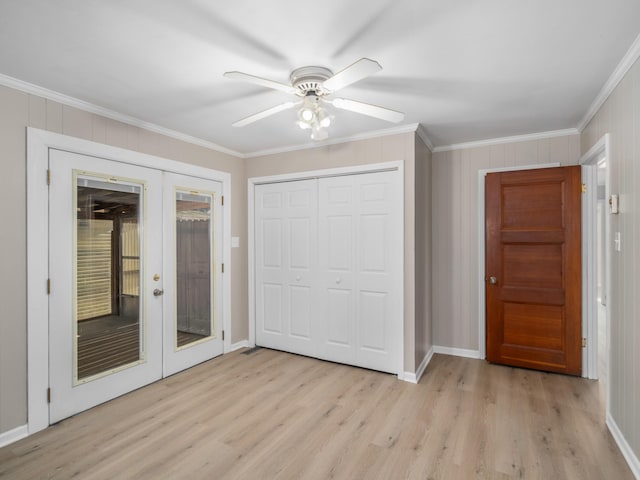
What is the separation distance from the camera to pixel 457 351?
3.98 meters

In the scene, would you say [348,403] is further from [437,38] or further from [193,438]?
[437,38]

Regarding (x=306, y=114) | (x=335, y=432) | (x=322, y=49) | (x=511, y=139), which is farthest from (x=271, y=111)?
(x=511, y=139)

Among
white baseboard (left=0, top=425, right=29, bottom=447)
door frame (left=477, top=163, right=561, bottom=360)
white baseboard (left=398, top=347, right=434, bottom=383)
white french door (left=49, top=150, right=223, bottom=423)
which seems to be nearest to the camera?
white baseboard (left=0, top=425, right=29, bottom=447)

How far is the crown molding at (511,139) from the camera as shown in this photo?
3.47 m

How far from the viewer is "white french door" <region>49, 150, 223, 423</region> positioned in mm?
2609

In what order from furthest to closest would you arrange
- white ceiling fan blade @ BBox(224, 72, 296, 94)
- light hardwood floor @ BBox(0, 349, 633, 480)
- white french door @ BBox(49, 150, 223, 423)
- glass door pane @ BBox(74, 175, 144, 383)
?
glass door pane @ BBox(74, 175, 144, 383)
white french door @ BBox(49, 150, 223, 423)
light hardwood floor @ BBox(0, 349, 633, 480)
white ceiling fan blade @ BBox(224, 72, 296, 94)

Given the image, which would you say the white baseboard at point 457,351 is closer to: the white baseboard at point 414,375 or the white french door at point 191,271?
the white baseboard at point 414,375

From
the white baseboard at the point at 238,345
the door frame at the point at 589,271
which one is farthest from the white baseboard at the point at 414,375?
the white baseboard at the point at 238,345

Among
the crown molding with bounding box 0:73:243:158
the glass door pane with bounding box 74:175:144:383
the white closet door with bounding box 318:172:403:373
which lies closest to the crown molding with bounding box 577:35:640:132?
the white closet door with bounding box 318:172:403:373

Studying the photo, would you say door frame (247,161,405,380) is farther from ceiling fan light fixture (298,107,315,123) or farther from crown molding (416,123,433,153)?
ceiling fan light fixture (298,107,315,123)

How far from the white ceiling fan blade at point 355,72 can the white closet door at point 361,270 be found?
1701mm

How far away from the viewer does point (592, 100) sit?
2.69m

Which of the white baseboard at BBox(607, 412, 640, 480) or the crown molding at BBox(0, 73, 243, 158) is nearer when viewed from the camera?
the white baseboard at BBox(607, 412, 640, 480)

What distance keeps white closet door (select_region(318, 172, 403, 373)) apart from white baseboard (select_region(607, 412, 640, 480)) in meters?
1.61
